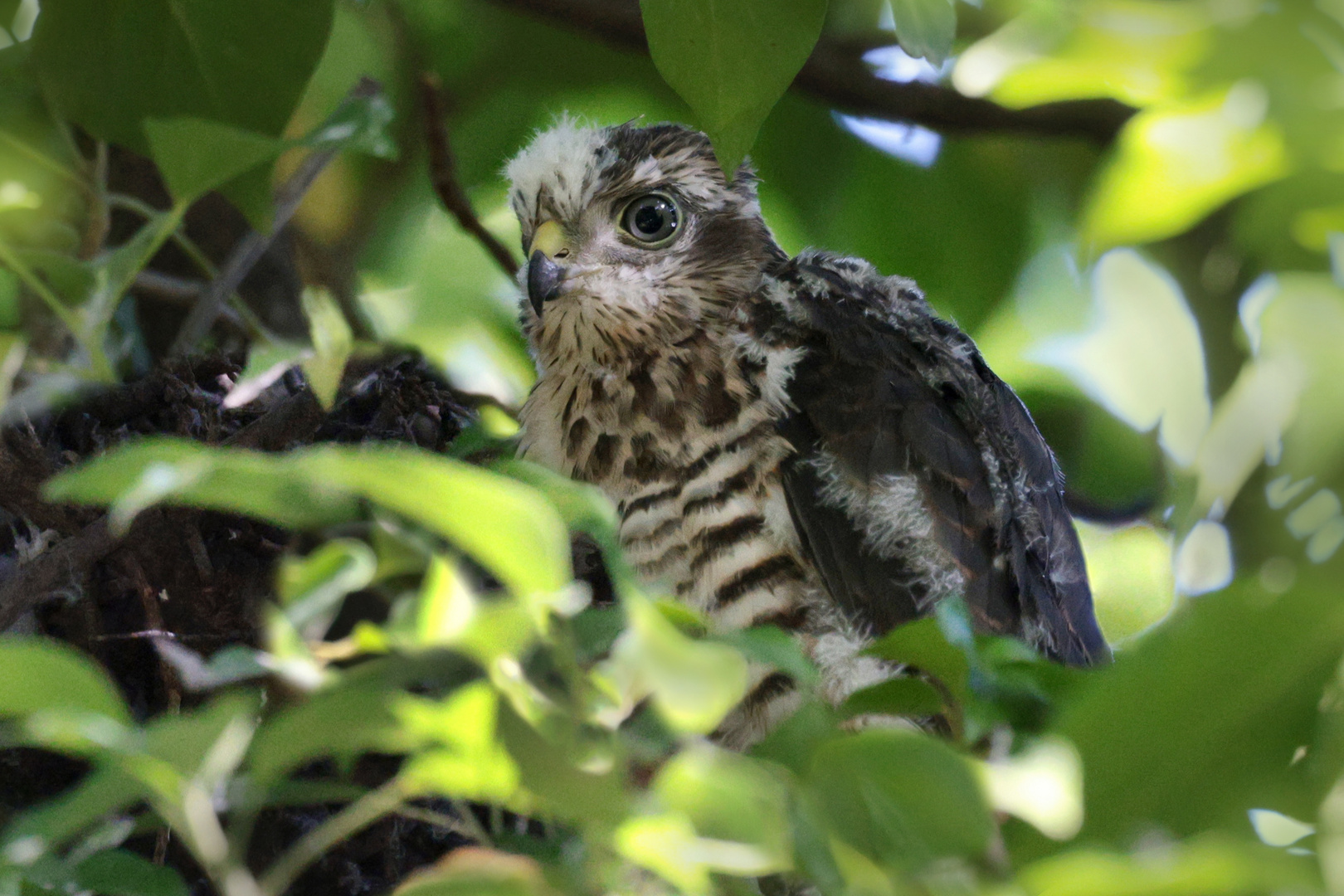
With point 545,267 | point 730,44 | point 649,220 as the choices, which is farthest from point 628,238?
point 730,44

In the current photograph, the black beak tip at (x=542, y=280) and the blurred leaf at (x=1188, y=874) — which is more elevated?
the black beak tip at (x=542, y=280)

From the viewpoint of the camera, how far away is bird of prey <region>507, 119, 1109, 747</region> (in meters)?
2.16

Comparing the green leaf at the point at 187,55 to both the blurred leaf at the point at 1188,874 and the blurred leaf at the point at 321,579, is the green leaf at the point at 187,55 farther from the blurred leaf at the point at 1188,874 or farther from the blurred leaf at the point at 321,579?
the blurred leaf at the point at 1188,874

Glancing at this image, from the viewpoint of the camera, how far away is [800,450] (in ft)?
7.24

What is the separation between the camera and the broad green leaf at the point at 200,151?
1.39 metres

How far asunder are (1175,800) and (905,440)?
4.40 feet

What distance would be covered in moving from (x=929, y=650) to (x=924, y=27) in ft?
2.86

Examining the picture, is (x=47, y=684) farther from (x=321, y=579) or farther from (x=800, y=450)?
(x=800, y=450)

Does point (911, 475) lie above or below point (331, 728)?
above

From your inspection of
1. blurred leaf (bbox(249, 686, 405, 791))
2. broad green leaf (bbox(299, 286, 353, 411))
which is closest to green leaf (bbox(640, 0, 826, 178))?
broad green leaf (bbox(299, 286, 353, 411))

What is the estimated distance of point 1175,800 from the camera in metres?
0.92

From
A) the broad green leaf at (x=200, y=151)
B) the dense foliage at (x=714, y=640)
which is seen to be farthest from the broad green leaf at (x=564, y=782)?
the broad green leaf at (x=200, y=151)

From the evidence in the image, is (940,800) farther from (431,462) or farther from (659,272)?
(659,272)

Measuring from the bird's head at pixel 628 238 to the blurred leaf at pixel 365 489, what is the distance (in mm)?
1784
